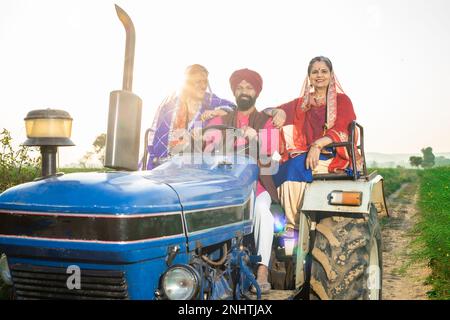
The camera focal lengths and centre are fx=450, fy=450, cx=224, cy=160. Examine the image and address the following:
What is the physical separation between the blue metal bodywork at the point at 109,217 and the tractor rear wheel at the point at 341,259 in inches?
43.7

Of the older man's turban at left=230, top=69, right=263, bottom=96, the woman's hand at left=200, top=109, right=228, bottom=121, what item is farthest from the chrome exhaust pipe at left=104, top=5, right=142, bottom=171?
the older man's turban at left=230, top=69, right=263, bottom=96

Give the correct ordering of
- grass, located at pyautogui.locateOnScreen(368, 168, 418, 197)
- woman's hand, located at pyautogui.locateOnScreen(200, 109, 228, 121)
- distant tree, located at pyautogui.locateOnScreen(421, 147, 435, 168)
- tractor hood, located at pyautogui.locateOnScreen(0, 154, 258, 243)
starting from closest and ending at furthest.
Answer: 1. tractor hood, located at pyautogui.locateOnScreen(0, 154, 258, 243)
2. woman's hand, located at pyautogui.locateOnScreen(200, 109, 228, 121)
3. grass, located at pyautogui.locateOnScreen(368, 168, 418, 197)
4. distant tree, located at pyautogui.locateOnScreen(421, 147, 435, 168)

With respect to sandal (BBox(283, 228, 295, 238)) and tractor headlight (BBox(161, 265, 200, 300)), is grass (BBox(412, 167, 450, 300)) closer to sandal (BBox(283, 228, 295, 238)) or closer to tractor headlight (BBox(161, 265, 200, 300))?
sandal (BBox(283, 228, 295, 238))

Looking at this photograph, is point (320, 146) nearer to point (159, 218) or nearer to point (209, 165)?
point (209, 165)

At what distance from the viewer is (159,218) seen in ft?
8.41

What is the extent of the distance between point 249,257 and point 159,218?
1.42 m

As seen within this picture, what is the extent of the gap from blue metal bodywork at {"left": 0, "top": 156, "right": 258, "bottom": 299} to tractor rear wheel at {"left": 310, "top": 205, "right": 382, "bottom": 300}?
1.11 meters

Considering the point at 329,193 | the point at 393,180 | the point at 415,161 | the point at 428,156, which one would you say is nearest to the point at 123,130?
the point at 329,193

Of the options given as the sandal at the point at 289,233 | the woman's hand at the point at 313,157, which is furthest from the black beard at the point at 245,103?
the sandal at the point at 289,233

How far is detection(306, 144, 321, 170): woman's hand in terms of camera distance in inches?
161

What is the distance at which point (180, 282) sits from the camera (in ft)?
8.20

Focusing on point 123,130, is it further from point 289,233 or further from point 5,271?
point 289,233

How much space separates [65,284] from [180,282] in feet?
2.11

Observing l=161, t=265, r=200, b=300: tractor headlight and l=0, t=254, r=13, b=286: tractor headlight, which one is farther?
l=0, t=254, r=13, b=286: tractor headlight
